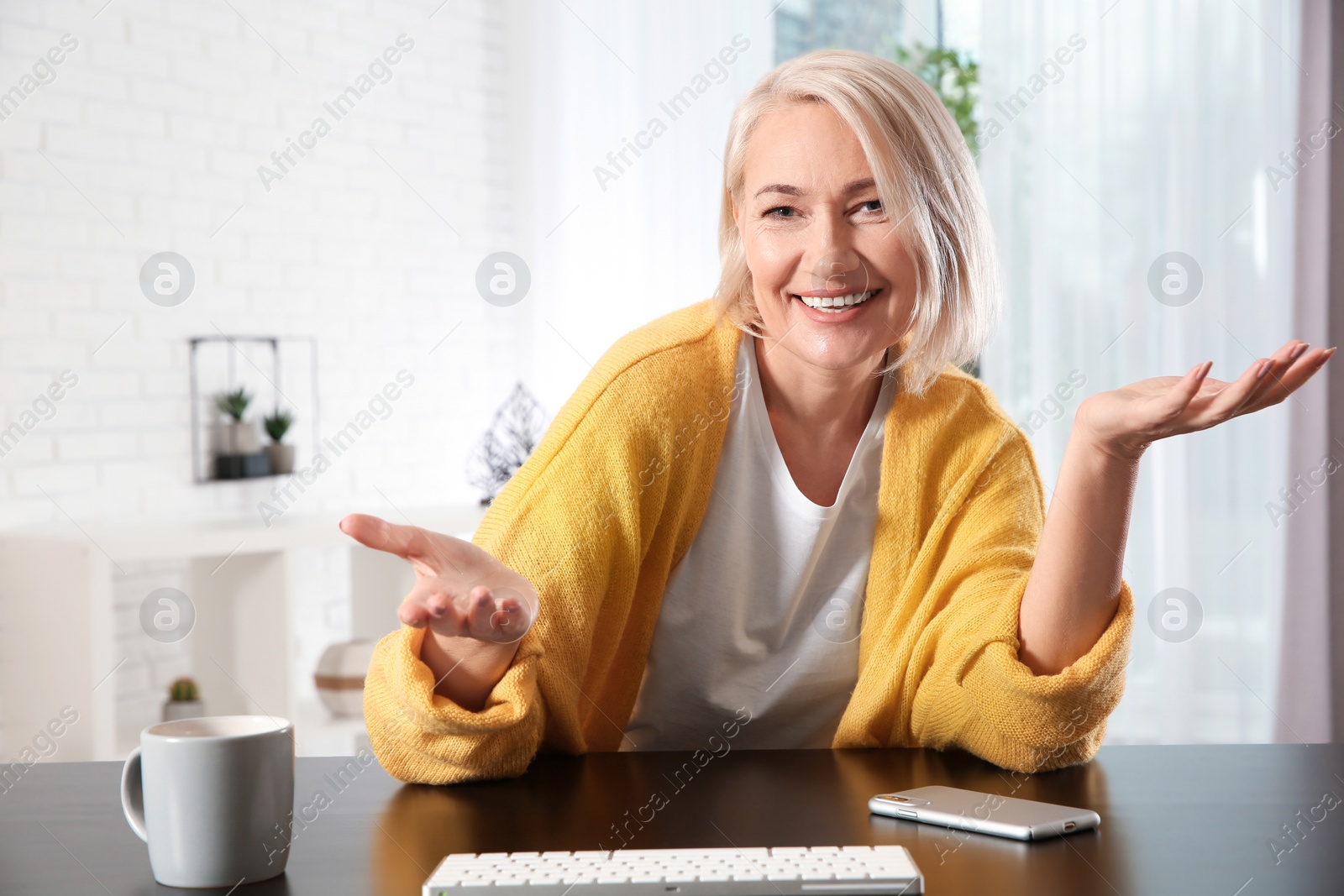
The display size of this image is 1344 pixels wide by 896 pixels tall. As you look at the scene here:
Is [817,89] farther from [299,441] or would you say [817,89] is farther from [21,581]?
[299,441]

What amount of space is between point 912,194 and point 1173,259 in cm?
207

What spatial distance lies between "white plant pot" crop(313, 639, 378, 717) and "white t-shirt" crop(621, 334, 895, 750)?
5.04 feet

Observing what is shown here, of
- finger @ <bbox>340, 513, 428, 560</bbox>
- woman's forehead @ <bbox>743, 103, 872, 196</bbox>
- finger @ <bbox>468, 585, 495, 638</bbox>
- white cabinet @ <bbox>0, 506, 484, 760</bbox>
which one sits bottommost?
white cabinet @ <bbox>0, 506, 484, 760</bbox>

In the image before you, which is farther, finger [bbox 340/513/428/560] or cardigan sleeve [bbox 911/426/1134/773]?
cardigan sleeve [bbox 911/426/1134/773]

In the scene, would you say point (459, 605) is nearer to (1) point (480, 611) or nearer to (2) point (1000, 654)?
(1) point (480, 611)

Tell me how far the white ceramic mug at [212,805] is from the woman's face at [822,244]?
0.76 meters

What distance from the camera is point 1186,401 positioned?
3.14 ft

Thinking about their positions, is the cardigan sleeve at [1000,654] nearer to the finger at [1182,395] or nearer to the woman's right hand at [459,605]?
the finger at [1182,395]

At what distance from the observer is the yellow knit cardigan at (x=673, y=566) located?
1.07 m

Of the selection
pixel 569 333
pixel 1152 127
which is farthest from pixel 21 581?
pixel 1152 127

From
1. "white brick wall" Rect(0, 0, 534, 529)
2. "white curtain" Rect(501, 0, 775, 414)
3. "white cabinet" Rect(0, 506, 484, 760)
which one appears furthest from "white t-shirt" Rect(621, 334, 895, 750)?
"white curtain" Rect(501, 0, 775, 414)

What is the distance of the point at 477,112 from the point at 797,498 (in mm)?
2696

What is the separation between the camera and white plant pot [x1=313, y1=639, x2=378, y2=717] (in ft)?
9.14

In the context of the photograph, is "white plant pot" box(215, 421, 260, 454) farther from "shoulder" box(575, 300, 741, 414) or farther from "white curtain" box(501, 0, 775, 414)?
"shoulder" box(575, 300, 741, 414)
